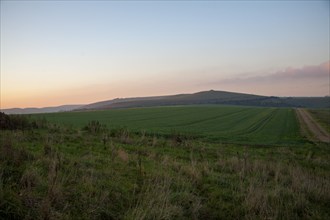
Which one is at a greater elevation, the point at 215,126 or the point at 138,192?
the point at 138,192

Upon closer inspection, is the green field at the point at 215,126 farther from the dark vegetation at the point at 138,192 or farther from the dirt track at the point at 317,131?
the dark vegetation at the point at 138,192

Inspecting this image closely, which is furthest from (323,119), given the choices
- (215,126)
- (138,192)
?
(138,192)

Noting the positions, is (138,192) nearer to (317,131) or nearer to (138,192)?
(138,192)

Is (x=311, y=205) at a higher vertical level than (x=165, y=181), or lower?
lower

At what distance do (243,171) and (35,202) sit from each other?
8.43 m

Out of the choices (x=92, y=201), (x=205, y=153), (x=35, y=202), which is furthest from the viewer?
(x=205, y=153)

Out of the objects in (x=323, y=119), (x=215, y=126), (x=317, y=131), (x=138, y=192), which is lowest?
(x=317, y=131)

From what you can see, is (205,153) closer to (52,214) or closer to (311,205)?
(311,205)

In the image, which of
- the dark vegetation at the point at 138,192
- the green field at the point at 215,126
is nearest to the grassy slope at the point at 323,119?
the green field at the point at 215,126

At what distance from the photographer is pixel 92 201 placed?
6871 millimetres

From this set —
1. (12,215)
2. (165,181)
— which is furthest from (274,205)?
(12,215)

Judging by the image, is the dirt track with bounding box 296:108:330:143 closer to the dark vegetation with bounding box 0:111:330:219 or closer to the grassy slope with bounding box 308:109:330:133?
the grassy slope with bounding box 308:109:330:133

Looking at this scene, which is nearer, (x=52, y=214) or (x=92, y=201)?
(x=52, y=214)

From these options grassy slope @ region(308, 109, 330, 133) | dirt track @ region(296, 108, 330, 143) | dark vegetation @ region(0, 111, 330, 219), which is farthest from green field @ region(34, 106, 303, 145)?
dark vegetation @ region(0, 111, 330, 219)
